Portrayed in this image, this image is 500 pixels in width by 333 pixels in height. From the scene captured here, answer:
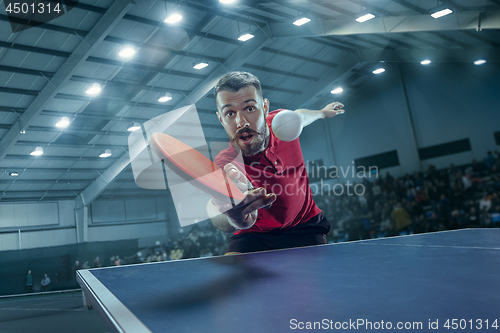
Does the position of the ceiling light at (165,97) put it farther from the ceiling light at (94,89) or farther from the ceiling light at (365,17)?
the ceiling light at (365,17)

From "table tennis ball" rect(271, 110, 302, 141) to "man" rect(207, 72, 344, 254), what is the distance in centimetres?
9

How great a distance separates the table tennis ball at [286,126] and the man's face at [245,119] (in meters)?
0.12

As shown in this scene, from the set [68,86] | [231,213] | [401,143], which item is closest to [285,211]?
[231,213]

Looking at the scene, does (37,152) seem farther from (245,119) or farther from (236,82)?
(245,119)

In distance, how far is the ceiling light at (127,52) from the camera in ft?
35.3

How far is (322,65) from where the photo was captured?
15852mm

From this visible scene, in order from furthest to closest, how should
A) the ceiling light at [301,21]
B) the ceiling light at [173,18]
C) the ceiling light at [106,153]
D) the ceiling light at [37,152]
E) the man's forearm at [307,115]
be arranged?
the ceiling light at [106,153] < the ceiling light at [37,152] < the ceiling light at [301,21] < the ceiling light at [173,18] < the man's forearm at [307,115]

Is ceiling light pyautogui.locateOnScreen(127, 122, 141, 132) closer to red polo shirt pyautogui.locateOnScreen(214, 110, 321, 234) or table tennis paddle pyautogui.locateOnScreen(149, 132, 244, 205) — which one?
red polo shirt pyautogui.locateOnScreen(214, 110, 321, 234)

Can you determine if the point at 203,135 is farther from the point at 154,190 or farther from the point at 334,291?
the point at 334,291

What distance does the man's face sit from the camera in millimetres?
3361

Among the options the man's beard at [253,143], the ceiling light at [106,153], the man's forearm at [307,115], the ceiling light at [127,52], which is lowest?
the man's beard at [253,143]

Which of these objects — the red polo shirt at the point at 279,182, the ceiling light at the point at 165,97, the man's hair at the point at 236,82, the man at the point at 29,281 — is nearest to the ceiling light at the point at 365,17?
the ceiling light at the point at 165,97

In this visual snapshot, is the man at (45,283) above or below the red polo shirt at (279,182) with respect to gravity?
below

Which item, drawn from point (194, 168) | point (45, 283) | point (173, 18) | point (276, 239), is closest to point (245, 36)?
point (173, 18)
